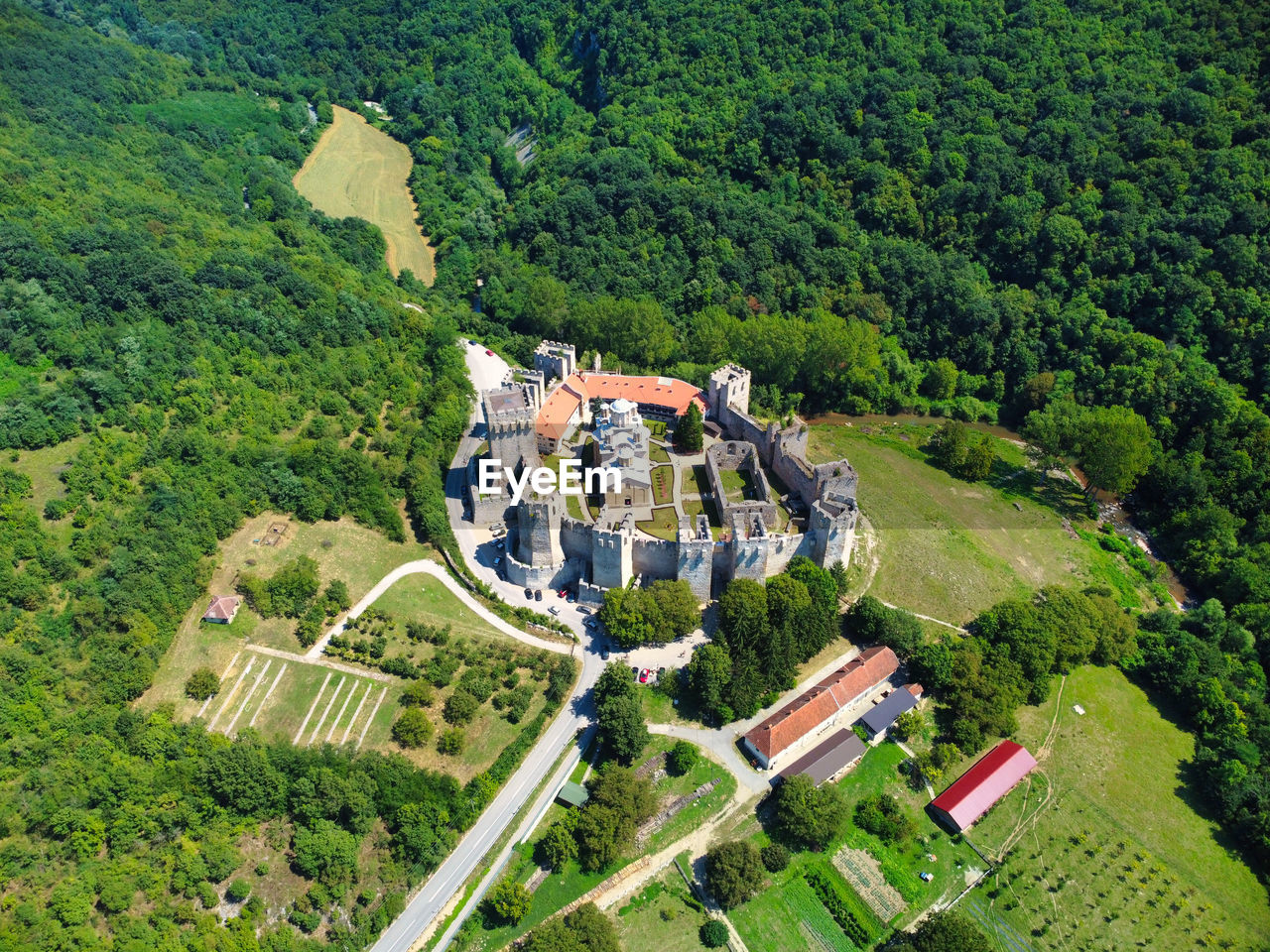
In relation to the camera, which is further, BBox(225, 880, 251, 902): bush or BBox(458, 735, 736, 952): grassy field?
BBox(458, 735, 736, 952): grassy field

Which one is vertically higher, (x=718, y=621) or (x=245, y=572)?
(x=718, y=621)

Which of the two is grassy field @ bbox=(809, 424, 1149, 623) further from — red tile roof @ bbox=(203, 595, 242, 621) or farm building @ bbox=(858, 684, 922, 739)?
red tile roof @ bbox=(203, 595, 242, 621)

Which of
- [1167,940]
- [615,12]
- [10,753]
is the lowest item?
[10,753]

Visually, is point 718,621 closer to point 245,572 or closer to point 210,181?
point 245,572

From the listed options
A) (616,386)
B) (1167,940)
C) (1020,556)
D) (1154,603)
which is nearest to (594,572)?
(616,386)

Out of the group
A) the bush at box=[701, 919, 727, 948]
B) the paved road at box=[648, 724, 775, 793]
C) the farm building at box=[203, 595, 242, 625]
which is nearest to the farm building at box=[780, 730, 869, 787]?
the paved road at box=[648, 724, 775, 793]

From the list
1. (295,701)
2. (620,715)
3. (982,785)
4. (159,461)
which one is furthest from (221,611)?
(982,785)
